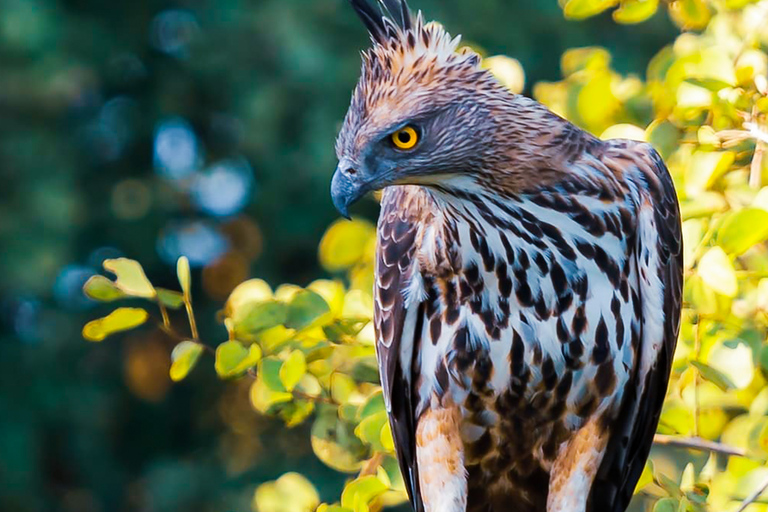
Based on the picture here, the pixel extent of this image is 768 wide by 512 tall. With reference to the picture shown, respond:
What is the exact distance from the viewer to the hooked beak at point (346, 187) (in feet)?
8.01

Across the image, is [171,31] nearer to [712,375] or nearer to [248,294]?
[248,294]

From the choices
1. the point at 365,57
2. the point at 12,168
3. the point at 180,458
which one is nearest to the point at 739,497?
the point at 365,57

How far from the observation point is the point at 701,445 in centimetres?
264

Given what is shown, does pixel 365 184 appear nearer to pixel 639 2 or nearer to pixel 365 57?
pixel 365 57

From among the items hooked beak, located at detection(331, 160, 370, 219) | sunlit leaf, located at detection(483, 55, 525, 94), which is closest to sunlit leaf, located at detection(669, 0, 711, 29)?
sunlit leaf, located at detection(483, 55, 525, 94)

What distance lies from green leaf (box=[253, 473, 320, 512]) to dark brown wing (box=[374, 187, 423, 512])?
28 cm

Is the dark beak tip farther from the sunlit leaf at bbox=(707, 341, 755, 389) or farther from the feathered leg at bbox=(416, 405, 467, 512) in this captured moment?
the sunlit leaf at bbox=(707, 341, 755, 389)

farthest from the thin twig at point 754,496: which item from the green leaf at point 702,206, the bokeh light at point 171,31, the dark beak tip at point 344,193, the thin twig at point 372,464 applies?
the bokeh light at point 171,31

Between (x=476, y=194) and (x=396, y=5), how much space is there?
0.46 m

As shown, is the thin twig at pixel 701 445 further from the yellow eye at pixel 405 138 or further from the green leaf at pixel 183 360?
the green leaf at pixel 183 360

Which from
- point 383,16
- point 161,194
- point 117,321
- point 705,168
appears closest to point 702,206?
point 705,168

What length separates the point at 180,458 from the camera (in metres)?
7.37

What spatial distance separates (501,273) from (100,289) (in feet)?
2.71

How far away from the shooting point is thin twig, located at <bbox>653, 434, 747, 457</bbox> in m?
2.63
